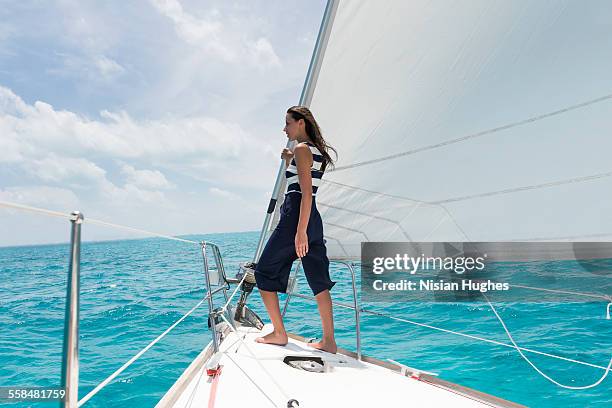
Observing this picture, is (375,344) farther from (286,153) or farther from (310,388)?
(310,388)

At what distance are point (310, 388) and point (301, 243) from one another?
25.1 inches

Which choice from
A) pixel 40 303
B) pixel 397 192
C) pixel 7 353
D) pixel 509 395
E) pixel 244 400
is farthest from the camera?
pixel 40 303

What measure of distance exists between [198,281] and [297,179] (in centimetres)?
825

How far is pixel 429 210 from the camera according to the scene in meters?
2.45

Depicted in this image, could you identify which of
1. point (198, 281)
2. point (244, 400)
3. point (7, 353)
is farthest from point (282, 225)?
point (198, 281)

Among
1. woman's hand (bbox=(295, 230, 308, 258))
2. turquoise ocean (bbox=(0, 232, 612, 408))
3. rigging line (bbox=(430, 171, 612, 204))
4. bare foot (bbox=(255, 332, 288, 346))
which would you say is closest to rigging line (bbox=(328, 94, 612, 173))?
rigging line (bbox=(430, 171, 612, 204))

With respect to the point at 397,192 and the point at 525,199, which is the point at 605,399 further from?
the point at 397,192

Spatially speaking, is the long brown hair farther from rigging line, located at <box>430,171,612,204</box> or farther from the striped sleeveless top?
rigging line, located at <box>430,171,612,204</box>

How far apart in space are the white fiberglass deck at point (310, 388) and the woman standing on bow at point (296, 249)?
222mm

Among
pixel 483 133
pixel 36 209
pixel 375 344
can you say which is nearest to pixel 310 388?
pixel 36 209

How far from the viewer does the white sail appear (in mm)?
2084

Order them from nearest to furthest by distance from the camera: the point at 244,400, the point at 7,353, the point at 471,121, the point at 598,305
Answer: the point at 244,400
the point at 471,121
the point at 7,353
the point at 598,305
